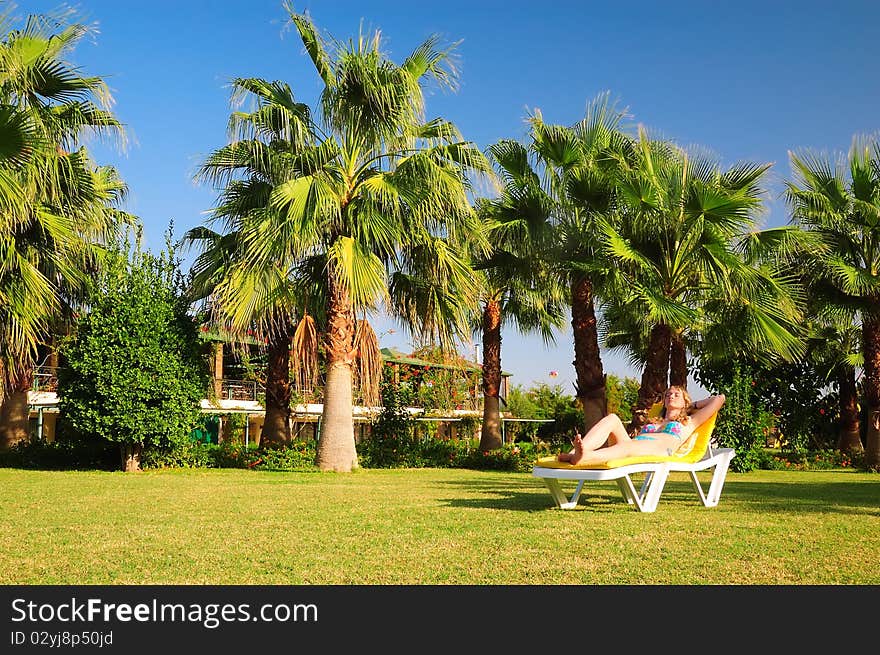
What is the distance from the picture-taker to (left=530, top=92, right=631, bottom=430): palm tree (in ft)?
54.4

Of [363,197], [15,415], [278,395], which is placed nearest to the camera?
[363,197]

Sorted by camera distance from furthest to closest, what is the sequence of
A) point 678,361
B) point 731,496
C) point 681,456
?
point 678,361 < point 731,496 < point 681,456

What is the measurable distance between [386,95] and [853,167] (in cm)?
1075

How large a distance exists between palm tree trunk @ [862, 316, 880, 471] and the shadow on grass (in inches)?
229

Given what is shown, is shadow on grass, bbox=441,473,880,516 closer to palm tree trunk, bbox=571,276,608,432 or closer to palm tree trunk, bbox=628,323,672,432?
palm tree trunk, bbox=628,323,672,432

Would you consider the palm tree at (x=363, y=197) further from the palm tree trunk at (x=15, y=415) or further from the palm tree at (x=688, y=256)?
the palm tree trunk at (x=15, y=415)

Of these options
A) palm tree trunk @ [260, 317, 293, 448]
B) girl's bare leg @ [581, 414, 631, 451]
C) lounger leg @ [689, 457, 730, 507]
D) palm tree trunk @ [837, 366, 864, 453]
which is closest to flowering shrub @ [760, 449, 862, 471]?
palm tree trunk @ [837, 366, 864, 453]

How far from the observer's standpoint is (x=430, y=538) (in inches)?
256

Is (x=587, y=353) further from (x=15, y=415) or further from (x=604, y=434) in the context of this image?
(x=15, y=415)

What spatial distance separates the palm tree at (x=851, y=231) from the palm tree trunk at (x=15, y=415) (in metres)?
19.0

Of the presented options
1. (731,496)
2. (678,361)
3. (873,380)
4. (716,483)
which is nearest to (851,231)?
(873,380)

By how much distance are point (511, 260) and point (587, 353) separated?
120 inches

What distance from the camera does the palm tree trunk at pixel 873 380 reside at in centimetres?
1886
